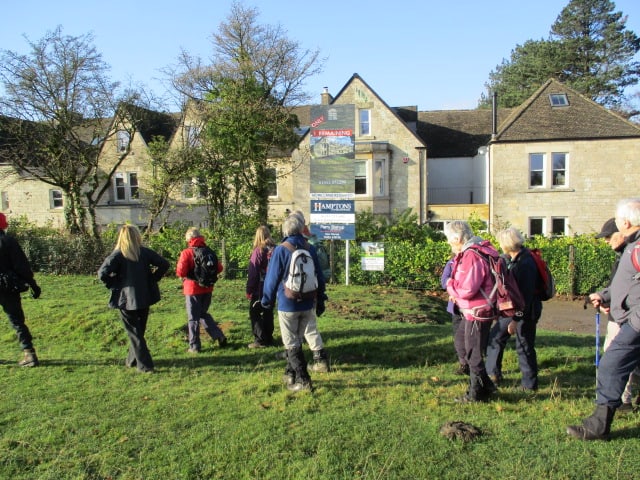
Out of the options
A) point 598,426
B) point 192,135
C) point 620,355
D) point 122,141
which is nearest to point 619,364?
point 620,355

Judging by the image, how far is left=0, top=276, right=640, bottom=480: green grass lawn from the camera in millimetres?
3637

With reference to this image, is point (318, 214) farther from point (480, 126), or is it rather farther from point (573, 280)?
point (480, 126)

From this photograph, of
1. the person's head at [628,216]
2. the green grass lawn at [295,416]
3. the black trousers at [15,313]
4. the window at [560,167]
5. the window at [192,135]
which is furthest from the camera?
the window at [560,167]

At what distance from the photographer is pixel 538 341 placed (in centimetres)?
747

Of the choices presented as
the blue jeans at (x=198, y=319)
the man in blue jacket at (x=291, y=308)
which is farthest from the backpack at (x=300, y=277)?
the blue jeans at (x=198, y=319)

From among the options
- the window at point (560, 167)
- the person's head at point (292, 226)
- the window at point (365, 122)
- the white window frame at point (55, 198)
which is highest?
the window at point (365, 122)

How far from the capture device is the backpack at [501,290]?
456cm

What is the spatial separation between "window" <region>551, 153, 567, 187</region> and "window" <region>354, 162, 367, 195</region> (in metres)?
10.00

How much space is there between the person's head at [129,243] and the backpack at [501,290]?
3.82 metres

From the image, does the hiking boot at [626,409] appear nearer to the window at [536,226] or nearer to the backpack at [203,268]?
the backpack at [203,268]

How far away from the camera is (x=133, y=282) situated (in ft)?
19.3

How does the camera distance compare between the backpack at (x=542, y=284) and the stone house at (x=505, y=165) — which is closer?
the backpack at (x=542, y=284)

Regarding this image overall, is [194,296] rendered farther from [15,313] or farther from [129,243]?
[15,313]

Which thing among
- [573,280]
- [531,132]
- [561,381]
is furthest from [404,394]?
[531,132]
